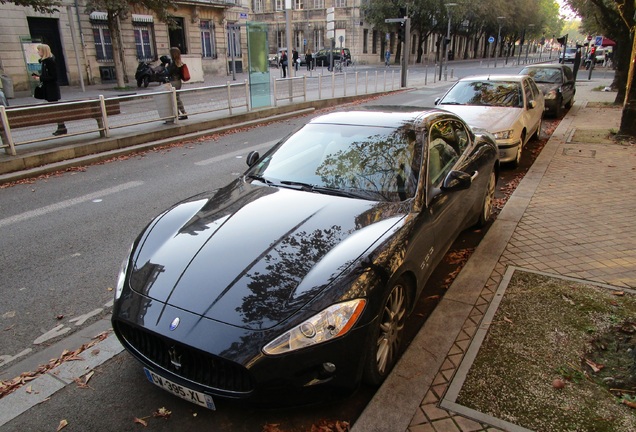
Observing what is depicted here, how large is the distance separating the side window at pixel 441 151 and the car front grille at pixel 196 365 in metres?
2.19

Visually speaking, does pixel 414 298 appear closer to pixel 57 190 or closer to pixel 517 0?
pixel 57 190

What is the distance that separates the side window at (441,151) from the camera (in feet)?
12.8

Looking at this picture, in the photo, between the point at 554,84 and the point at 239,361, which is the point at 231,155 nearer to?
the point at 239,361

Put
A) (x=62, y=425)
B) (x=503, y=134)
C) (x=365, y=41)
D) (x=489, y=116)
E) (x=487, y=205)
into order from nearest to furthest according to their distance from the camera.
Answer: (x=62, y=425), (x=487, y=205), (x=503, y=134), (x=489, y=116), (x=365, y=41)

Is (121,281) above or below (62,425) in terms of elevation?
above

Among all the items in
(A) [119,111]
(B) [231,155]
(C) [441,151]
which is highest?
(C) [441,151]

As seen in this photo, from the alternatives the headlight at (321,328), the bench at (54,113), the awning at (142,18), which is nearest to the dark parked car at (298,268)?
the headlight at (321,328)

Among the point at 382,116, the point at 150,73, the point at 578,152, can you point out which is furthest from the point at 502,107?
the point at 150,73

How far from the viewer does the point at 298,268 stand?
2.73 metres

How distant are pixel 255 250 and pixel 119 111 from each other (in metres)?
9.95

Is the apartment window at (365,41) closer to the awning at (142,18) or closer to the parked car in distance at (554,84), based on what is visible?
the awning at (142,18)

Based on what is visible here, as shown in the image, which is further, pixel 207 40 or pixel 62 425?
pixel 207 40

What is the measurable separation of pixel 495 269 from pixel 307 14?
207 feet

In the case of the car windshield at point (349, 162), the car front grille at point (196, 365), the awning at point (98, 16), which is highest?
the awning at point (98, 16)
